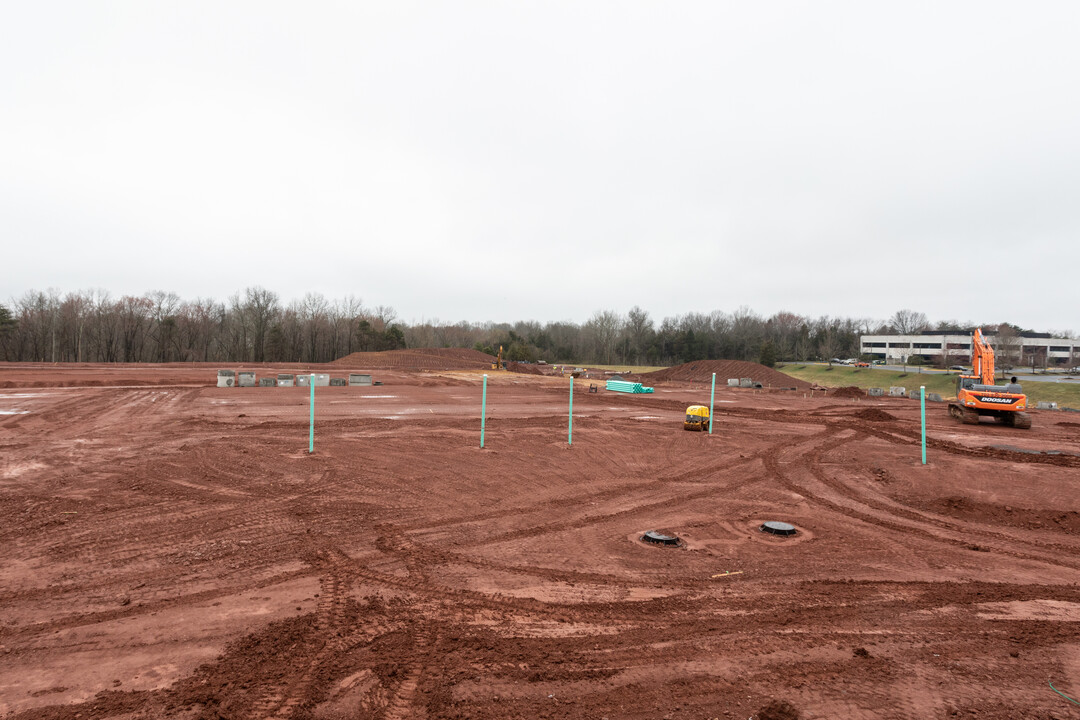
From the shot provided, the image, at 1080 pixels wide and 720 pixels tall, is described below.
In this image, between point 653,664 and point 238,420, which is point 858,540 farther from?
point 238,420

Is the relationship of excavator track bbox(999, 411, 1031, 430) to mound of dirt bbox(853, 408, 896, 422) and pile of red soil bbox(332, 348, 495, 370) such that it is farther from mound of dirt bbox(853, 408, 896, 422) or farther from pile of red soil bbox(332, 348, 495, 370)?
pile of red soil bbox(332, 348, 495, 370)

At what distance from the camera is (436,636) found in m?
5.10

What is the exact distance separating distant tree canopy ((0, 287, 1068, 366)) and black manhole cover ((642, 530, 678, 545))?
68.3 metres

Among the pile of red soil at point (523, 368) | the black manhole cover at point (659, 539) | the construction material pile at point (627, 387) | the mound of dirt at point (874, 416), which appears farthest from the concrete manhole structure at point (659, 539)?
the pile of red soil at point (523, 368)

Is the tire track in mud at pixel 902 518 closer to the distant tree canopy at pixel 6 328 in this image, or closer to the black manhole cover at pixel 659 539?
the black manhole cover at pixel 659 539

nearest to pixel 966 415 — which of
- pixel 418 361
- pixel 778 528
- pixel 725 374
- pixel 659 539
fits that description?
pixel 778 528

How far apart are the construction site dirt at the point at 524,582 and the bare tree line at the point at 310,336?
65267mm

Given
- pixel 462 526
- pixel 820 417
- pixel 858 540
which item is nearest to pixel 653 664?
pixel 462 526

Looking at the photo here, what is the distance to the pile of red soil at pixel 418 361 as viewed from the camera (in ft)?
208

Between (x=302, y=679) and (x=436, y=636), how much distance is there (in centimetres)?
124

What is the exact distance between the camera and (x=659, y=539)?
27.0ft

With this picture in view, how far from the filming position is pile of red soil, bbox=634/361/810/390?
54644 millimetres

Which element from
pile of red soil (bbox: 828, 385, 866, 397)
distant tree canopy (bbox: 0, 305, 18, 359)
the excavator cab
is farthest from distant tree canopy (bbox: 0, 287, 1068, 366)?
the excavator cab

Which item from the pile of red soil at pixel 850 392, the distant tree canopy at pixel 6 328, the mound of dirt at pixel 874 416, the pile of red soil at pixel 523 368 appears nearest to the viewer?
the mound of dirt at pixel 874 416
